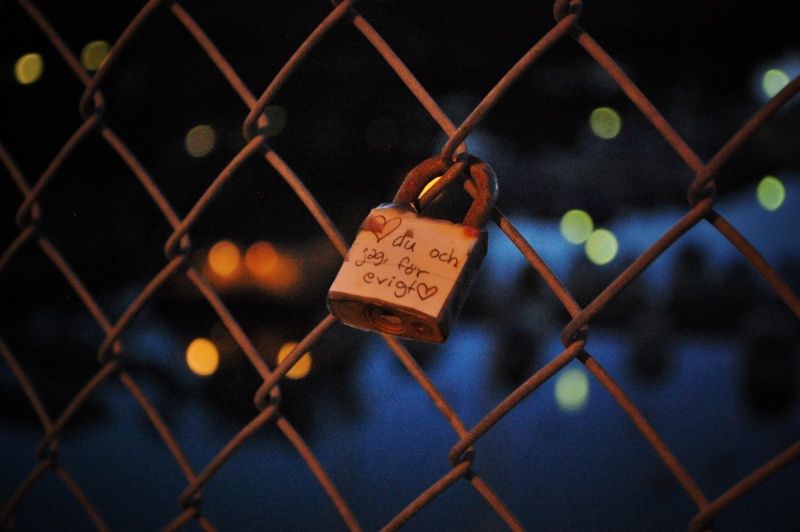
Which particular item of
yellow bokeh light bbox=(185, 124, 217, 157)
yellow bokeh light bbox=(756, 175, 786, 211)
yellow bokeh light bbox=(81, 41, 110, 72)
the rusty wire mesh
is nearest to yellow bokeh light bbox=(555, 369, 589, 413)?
the rusty wire mesh

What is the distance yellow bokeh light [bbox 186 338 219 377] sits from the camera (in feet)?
13.7

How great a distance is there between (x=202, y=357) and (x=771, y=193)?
36.1ft

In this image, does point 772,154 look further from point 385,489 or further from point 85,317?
point 85,317

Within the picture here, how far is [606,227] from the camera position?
857 cm

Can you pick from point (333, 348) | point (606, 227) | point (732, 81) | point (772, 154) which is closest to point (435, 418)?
point (333, 348)

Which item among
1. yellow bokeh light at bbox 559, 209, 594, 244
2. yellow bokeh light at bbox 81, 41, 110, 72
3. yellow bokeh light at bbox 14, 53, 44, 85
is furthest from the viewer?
yellow bokeh light at bbox 559, 209, 594, 244

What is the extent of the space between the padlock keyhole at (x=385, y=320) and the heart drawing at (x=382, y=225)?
0.16 ft

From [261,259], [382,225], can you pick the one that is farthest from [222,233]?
[382,225]

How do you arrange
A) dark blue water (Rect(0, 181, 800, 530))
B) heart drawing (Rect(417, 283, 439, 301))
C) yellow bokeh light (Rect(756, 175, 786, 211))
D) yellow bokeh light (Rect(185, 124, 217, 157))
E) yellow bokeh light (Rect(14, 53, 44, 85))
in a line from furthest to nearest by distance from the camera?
yellow bokeh light (Rect(756, 175, 786, 211))
yellow bokeh light (Rect(185, 124, 217, 157))
yellow bokeh light (Rect(14, 53, 44, 85))
dark blue water (Rect(0, 181, 800, 530))
heart drawing (Rect(417, 283, 439, 301))

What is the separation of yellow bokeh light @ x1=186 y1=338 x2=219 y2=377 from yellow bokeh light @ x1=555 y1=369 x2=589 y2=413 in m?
2.29

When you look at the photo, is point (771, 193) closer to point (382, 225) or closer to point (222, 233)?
point (222, 233)

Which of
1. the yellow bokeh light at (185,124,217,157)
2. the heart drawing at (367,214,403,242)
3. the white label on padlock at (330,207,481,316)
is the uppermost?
the yellow bokeh light at (185,124,217,157)

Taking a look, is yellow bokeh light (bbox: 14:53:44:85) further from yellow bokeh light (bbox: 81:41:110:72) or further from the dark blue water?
the dark blue water

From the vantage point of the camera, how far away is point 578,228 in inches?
395
